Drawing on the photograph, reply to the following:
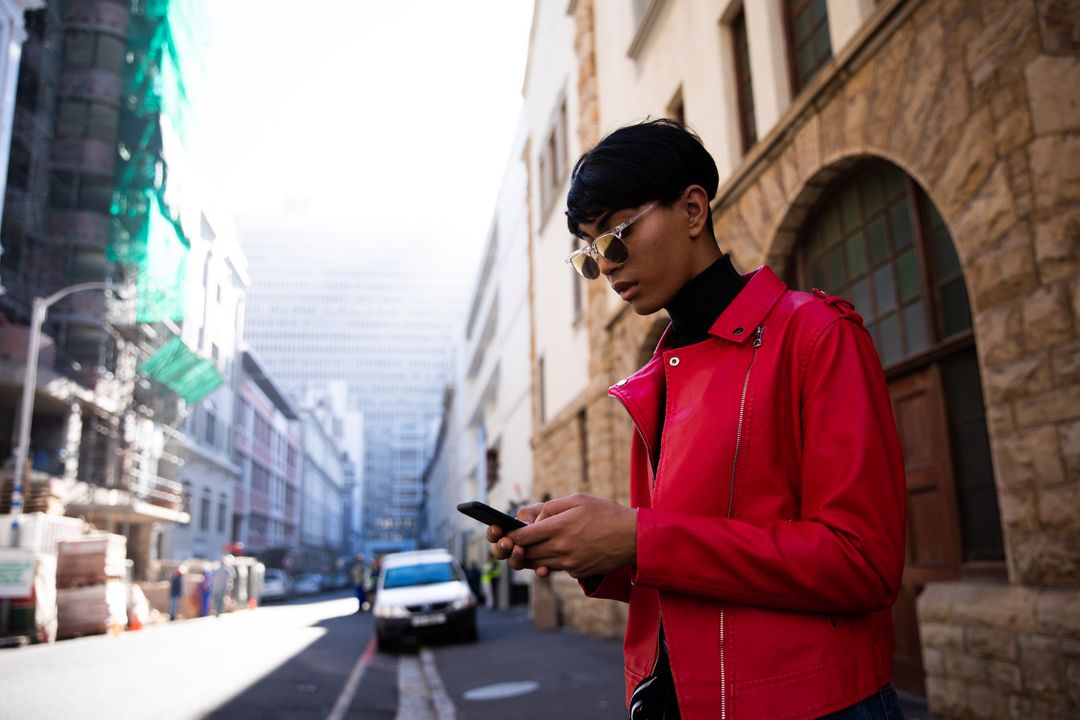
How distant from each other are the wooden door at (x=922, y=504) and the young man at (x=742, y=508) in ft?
17.9

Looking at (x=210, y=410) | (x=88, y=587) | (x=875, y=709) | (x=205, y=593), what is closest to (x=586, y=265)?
(x=875, y=709)

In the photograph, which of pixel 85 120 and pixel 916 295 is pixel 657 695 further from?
pixel 85 120

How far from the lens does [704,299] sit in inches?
68.8

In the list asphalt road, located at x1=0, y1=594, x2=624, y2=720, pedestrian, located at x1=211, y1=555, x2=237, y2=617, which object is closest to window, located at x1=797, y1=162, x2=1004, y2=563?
asphalt road, located at x1=0, y1=594, x2=624, y2=720

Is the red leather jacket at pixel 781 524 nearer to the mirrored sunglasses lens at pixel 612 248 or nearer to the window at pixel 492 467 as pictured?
the mirrored sunglasses lens at pixel 612 248

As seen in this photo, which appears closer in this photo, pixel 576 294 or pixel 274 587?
pixel 576 294

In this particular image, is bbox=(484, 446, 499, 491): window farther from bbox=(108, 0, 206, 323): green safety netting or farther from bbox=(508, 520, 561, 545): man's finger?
bbox=(508, 520, 561, 545): man's finger

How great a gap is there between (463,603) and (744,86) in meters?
9.83

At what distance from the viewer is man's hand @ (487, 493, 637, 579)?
1387mm

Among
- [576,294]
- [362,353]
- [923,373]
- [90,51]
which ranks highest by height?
[362,353]

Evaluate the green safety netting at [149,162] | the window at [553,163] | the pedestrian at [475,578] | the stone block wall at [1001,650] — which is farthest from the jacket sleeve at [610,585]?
the green safety netting at [149,162]

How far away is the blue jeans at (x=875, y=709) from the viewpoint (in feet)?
4.55

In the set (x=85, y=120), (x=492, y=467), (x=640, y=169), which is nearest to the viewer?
(x=640, y=169)

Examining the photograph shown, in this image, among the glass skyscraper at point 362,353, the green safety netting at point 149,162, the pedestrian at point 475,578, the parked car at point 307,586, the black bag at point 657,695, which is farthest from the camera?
the glass skyscraper at point 362,353
